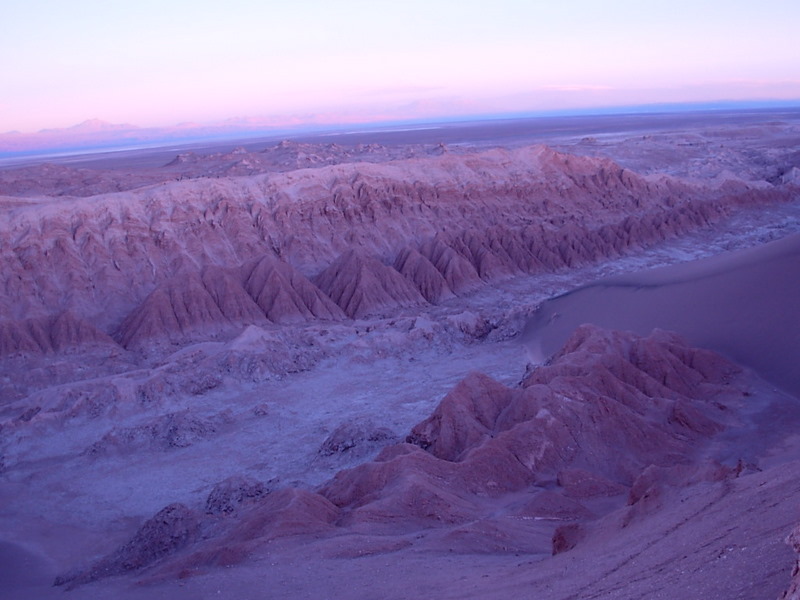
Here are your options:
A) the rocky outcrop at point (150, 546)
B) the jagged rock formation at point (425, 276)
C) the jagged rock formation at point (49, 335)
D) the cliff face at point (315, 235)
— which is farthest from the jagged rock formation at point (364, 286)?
the rocky outcrop at point (150, 546)

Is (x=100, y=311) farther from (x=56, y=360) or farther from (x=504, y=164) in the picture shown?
(x=504, y=164)

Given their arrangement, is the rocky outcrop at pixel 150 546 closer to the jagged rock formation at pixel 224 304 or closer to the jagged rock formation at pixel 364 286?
the jagged rock formation at pixel 224 304

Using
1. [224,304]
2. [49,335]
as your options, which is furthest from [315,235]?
[49,335]

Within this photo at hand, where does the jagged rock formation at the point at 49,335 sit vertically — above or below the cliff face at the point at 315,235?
below

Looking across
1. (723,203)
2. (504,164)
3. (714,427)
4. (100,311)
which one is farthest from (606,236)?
(100,311)

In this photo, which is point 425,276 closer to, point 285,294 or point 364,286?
point 364,286

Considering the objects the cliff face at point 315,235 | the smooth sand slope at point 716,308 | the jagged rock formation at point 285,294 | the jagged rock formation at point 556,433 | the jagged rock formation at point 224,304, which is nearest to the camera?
the jagged rock formation at point 556,433
